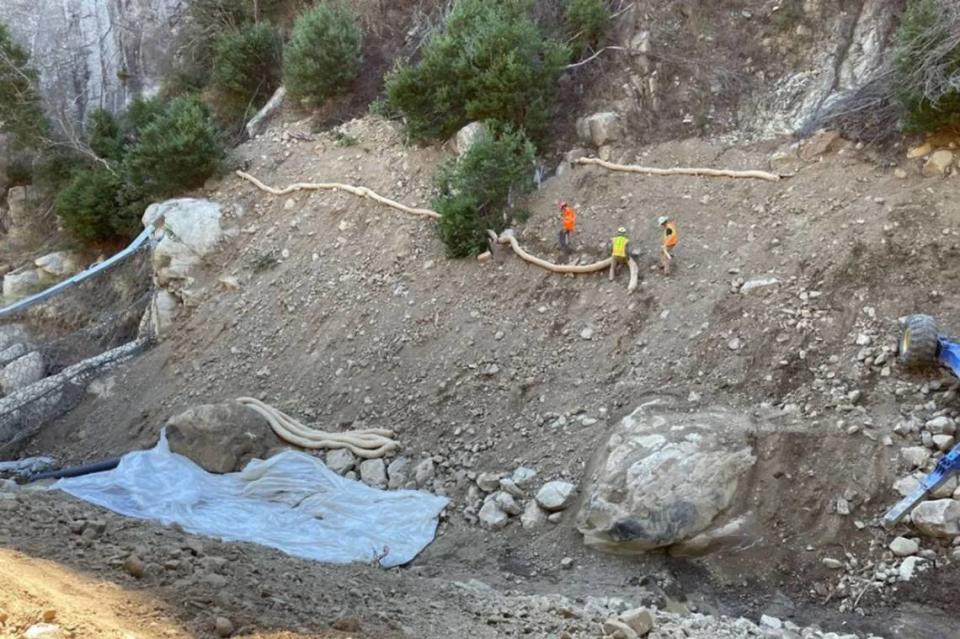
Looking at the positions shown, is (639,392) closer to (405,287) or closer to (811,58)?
(405,287)

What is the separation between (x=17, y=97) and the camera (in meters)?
13.3

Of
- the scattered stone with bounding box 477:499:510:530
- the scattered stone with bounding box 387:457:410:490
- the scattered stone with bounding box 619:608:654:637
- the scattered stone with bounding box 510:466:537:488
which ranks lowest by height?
the scattered stone with bounding box 387:457:410:490

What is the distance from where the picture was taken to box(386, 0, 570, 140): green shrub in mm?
9367

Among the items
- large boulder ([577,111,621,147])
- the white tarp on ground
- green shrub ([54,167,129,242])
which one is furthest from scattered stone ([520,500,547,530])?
green shrub ([54,167,129,242])

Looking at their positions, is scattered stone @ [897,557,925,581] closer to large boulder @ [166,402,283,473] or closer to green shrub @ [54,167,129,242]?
large boulder @ [166,402,283,473]

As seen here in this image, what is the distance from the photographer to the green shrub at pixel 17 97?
13.2 metres

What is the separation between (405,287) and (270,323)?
178 cm

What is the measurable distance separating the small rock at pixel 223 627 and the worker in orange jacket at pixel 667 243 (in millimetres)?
5259

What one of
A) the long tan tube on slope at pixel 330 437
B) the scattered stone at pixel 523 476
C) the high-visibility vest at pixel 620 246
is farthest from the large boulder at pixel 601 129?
the scattered stone at pixel 523 476

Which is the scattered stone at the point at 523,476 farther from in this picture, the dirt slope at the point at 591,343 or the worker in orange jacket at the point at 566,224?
the worker in orange jacket at the point at 566,224

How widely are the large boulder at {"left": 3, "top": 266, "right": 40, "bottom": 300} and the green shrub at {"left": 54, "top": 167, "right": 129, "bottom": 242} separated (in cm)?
135

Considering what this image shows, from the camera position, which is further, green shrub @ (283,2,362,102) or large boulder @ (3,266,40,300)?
large boulder @ (3,266,40,300)

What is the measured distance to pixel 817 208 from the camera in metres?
7.48

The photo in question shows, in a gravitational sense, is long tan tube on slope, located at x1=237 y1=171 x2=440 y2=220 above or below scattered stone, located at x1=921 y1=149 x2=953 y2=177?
below
